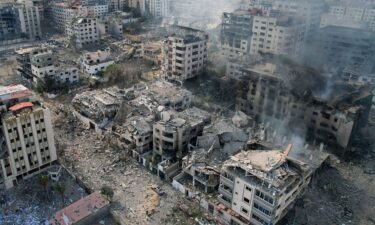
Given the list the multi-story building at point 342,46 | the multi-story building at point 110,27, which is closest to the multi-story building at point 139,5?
the multi-story building at point 110,27

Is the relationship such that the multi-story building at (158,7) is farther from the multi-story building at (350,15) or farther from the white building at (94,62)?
the white building at (94,62)

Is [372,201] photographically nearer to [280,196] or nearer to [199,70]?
[280,196]

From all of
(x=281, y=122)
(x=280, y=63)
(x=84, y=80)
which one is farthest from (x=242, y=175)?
(x=84, y=80)

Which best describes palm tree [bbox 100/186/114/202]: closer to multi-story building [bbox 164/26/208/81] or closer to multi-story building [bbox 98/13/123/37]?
multi-story building [bbox 164/26/208/81]

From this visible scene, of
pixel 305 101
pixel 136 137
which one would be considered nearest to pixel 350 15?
pixel 305 101

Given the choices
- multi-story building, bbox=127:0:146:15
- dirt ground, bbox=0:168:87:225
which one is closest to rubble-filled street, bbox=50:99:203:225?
dirt ground, bbox=0:168:87:225

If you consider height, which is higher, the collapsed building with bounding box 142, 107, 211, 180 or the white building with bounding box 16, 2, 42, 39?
the white building with bounding box 16, 2, 42, 39
